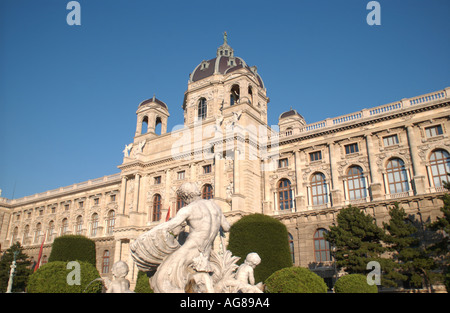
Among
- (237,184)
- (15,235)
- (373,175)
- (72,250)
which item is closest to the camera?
(373,175)

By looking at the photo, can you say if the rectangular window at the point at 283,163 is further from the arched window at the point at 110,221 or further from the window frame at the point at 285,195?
the arched window at the point at 110,221

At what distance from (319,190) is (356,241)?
8020 mm

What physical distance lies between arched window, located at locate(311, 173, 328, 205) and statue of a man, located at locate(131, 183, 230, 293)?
22398mm

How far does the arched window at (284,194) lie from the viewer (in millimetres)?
28675

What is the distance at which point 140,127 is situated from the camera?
3888cm

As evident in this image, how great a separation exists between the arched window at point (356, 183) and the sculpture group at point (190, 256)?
843 inches

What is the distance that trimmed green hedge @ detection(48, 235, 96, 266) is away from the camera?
31.2 meters

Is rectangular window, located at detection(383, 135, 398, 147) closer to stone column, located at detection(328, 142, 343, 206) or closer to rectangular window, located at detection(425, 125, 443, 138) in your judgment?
rectangular window, located at detection(425, 125, 443, 138)

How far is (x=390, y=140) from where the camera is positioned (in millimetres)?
25688

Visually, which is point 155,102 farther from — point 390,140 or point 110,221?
point 390,140

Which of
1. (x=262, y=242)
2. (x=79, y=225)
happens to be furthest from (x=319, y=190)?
(x=79, y=225)

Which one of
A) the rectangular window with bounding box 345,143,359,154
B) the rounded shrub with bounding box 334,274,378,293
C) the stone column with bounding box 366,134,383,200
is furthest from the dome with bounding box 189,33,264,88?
the rounded shrub with bounding box 334,274,378,293
